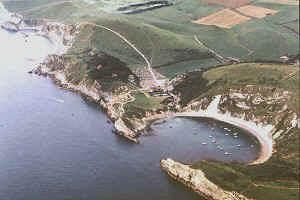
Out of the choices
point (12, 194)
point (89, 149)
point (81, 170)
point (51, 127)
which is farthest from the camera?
point (51, 127)

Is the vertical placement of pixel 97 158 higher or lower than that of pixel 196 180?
higher

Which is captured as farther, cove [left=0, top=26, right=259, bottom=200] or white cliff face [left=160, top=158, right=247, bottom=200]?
cove [left=0, top=26, right=259, bottom=200]

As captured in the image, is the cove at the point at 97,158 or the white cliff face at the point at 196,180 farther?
the cove at the point at 97,158

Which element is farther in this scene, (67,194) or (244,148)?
(244,148)

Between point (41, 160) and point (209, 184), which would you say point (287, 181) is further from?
point (41, 160)

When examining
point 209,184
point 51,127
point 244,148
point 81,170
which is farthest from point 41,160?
point 244,148

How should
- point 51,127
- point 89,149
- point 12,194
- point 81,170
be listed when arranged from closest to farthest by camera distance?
1. point 12,194
2. point 81,170
3. point 89,149
4. point 51,127

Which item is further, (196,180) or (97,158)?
(97,158)
